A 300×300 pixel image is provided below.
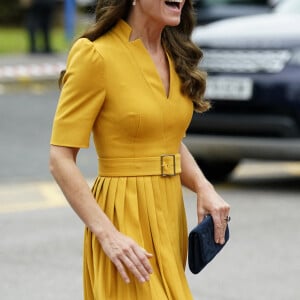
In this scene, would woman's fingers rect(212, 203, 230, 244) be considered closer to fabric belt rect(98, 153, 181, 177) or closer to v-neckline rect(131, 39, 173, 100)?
fabric belt rect(98, 153, 181, 177)

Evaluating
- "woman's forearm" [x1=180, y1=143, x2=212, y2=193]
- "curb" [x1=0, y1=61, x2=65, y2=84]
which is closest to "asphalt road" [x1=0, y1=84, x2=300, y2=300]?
"woman's forearm" [x1=180, y1=143, x2=212, y2=193]

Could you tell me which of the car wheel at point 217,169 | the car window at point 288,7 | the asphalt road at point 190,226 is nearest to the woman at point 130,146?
the asphalt road at point 190,226

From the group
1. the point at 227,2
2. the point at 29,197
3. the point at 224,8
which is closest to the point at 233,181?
the point at 29,197

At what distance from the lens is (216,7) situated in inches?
763

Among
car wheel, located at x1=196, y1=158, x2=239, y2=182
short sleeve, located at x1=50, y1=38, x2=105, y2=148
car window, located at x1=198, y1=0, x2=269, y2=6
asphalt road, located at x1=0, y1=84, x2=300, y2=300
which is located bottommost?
car window, located at x1=198, y1=0, x2=269, y2=6

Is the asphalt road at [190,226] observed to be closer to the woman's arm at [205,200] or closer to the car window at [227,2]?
the woman's arm at [205,200]

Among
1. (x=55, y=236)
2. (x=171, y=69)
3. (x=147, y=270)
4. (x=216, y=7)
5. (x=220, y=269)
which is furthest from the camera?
(x=216, y=7)

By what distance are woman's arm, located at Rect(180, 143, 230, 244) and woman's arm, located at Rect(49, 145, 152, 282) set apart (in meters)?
0.36

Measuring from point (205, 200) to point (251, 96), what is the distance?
234 inches

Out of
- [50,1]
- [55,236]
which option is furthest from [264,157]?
[50,1]

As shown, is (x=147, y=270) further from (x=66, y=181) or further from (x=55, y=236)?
(x=55, y=236)

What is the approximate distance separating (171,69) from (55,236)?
15.8 feet

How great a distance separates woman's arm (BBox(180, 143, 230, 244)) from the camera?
157 inches

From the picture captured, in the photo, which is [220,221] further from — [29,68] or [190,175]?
[29,68]
